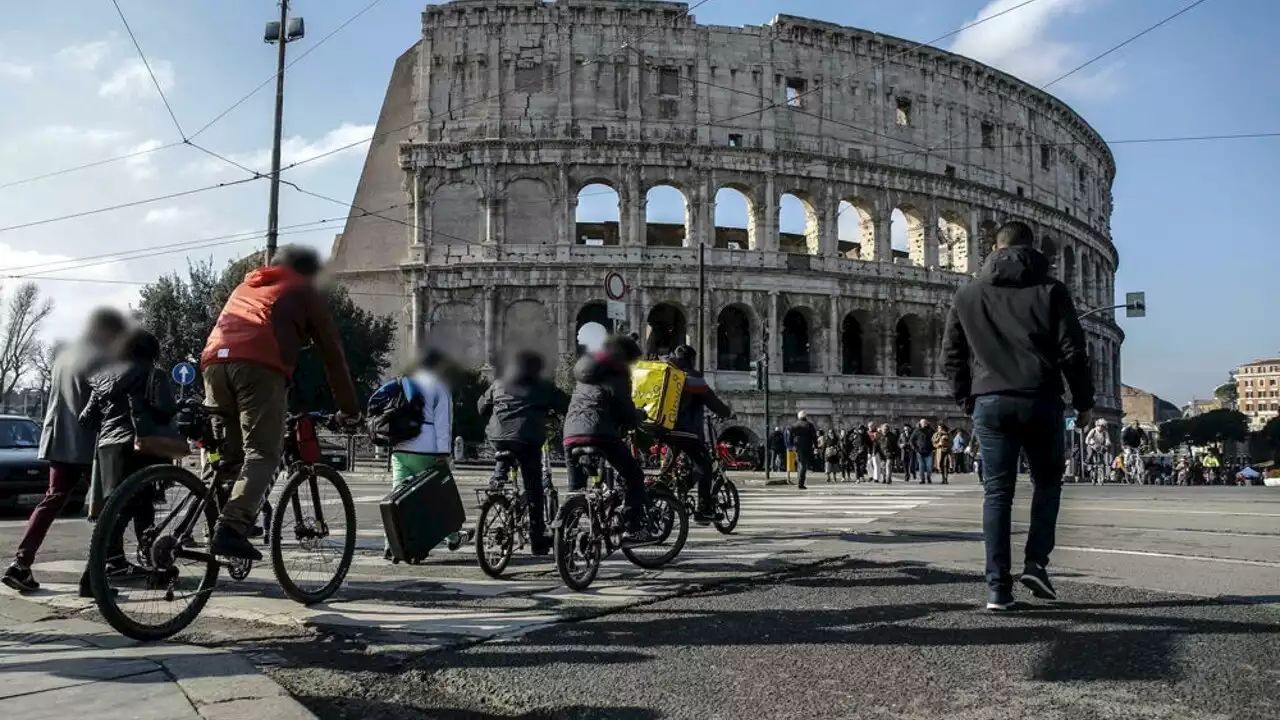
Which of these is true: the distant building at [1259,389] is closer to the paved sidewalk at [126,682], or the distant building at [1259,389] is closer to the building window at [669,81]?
the building window at [669,81]

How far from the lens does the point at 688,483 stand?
28.9 ft

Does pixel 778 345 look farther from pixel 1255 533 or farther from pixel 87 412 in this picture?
pixel 87 412

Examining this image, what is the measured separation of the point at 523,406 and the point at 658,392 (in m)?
1.57

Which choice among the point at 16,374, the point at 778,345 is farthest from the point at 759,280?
the point at 16,374

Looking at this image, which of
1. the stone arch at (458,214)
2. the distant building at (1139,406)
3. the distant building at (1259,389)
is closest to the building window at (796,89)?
the stone arch at (458,214)

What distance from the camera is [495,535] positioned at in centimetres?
639

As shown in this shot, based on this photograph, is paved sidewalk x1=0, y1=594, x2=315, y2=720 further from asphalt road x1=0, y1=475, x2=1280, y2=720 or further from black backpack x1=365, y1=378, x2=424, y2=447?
black backpack x1=365, y1=378, x2=424, y2=447

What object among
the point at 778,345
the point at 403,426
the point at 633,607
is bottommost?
the point at 633,607

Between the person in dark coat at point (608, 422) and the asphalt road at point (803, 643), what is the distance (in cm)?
52

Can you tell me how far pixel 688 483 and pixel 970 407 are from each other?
410cm

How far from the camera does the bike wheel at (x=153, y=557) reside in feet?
13.5

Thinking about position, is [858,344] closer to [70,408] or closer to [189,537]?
[70,408]

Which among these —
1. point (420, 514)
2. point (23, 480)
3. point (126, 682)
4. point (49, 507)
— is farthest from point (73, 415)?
point (23, 480)

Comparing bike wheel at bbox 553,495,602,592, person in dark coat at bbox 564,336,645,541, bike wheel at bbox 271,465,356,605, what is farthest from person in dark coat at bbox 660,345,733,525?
bike wheel at bbox 271,465,356,605
